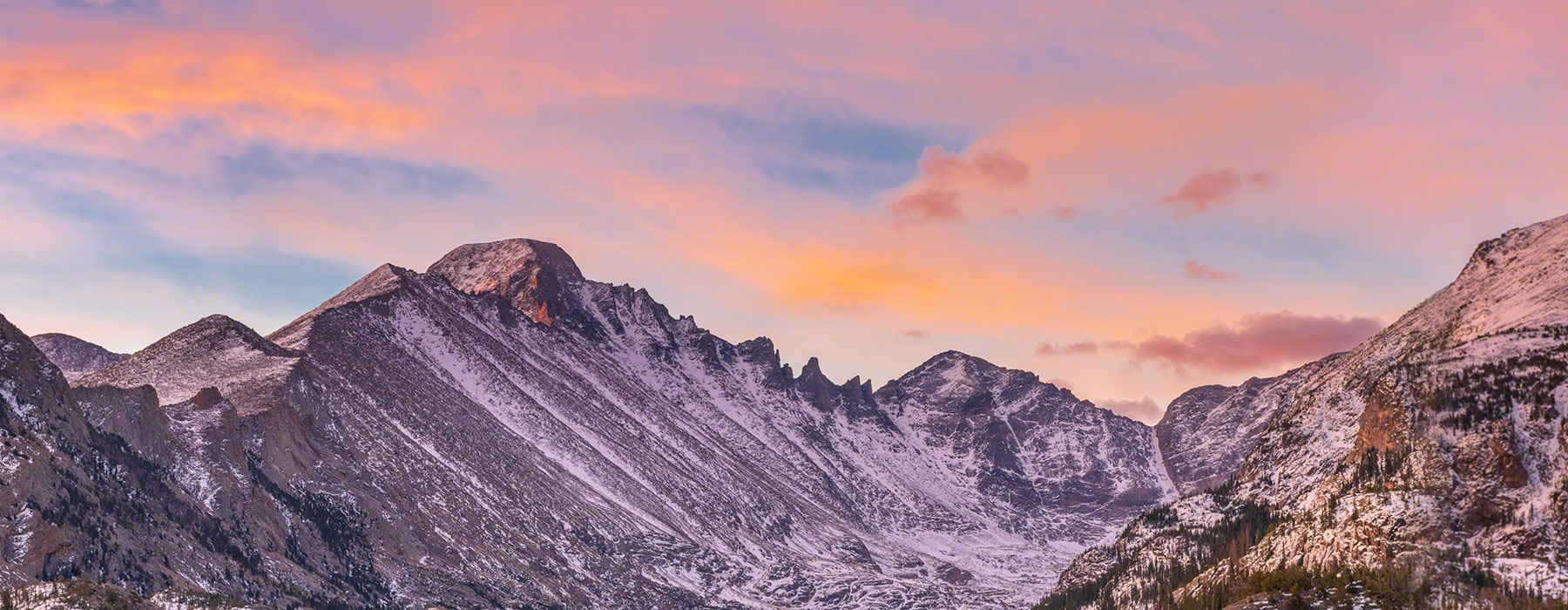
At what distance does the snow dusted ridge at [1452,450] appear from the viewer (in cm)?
11369

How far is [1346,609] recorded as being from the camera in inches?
4424

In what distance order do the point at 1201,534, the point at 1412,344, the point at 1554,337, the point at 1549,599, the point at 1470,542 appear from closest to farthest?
the point at 1549,599 → the point at 1470,542 → the point at 1554,337 → the point at 1412,344 → the point at 1201,534

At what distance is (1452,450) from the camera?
12162cm

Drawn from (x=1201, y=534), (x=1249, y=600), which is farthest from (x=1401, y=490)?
(x=1201, y=534)

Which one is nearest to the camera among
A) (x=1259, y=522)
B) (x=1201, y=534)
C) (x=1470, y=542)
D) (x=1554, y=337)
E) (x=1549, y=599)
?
(x=1549, y=599)

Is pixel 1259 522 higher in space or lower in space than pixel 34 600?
higher

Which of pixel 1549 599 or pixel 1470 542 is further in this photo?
pixel 1470 542

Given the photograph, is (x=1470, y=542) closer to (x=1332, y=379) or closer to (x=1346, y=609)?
(x=1346, y=609)

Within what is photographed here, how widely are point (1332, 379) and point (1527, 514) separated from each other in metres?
56.1

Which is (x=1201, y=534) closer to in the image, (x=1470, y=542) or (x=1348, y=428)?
(x=1348, y=428)

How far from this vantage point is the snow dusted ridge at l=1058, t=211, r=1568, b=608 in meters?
114

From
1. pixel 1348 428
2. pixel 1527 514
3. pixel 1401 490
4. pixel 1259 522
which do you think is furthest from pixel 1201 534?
pixel 1527 514

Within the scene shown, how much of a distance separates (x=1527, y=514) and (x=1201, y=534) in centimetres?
7108

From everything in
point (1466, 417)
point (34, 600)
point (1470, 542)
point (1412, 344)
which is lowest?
point (34, 600)
